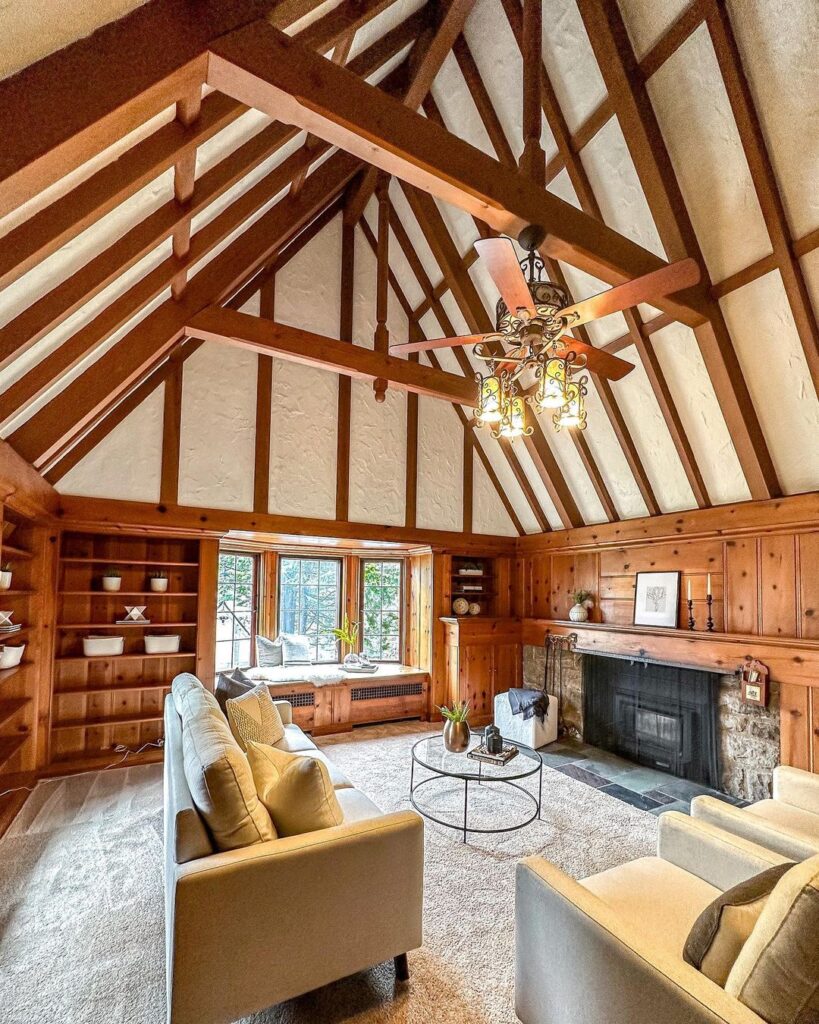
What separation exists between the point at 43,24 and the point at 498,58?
3606 millimetres

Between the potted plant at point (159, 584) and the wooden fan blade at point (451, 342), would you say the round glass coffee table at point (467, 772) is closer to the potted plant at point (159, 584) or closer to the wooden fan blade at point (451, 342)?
the wooden fan blade at point (451, 342)

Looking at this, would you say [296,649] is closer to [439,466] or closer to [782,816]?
[439,466]

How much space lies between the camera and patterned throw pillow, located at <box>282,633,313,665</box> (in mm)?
6285

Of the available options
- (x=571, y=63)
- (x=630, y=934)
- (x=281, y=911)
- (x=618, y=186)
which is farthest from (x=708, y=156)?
(x=281, y=911)

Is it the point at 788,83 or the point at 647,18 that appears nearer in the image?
the point at 788,83

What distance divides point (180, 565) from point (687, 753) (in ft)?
16.8

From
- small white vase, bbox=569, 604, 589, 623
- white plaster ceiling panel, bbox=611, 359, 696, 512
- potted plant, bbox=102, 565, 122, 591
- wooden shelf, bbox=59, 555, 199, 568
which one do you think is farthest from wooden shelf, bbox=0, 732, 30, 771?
white plaster ceiling panel, bbox=611, 359, 696, 512

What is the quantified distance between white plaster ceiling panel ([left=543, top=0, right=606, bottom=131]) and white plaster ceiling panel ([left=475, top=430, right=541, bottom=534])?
327 centimetres

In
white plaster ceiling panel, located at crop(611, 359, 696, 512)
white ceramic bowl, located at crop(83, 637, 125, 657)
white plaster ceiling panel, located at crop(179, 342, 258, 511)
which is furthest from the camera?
white plaster ceiling panel, located at crop(179, 342, 258, 511)

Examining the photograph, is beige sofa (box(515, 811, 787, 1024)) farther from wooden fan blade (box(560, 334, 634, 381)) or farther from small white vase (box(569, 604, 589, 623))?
small white vase (box(569, 604, 589, 623))

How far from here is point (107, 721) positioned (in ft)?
15.4

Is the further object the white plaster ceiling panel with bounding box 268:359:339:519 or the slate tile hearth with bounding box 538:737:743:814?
the white plaster ceiling panel with bounding box 268:359:339:519

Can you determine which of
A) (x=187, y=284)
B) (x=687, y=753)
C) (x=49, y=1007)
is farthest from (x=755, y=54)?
(x=49, y=1007)

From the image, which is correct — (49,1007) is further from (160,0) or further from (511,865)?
(160,0)
